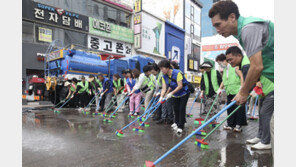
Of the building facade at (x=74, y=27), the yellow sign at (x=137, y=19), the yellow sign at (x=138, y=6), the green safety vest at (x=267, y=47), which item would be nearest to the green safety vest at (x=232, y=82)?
the green safety vest at (x=267, y=47)

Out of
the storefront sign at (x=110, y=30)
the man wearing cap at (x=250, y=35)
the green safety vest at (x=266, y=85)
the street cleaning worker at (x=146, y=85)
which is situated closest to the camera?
the man wearing cap at (x=250, y=35)

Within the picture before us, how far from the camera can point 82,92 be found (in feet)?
30.5

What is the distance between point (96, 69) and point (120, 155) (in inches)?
310

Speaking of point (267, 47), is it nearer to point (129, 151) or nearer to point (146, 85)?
point (129, 151)

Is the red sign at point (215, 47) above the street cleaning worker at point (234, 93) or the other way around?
above

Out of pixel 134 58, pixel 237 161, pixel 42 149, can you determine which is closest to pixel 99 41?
pixel 134 58

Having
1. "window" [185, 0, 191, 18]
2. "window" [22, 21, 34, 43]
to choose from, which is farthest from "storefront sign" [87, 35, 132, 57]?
"window" [185, 0, 191, 18]

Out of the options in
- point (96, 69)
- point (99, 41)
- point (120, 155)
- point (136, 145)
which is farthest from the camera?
point (99, 41)

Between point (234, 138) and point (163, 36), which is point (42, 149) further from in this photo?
point (163, 36)

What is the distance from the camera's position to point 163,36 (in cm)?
2533

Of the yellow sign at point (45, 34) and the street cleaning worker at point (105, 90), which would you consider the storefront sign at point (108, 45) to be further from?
the street cleaning worker at point (105, 90)

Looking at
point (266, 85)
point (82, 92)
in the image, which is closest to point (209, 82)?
point (266, 85)

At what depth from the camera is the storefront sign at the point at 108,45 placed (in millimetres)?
17695

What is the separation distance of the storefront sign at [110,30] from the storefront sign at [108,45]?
426 mm
